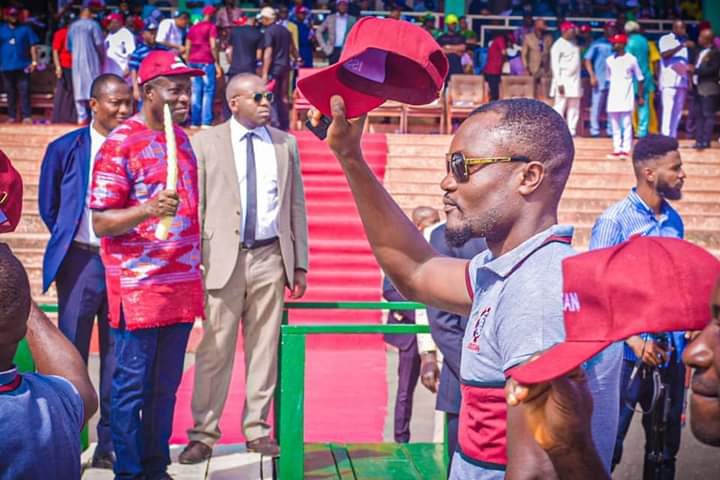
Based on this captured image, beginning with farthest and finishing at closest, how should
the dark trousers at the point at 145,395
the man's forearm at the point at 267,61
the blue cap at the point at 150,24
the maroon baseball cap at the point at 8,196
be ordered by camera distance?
the blue cap at the point at 150,24 < the man's forearm at the point at 267,61 < the dark trousers at the point at 145,395 < the maroon baseball cap at the point at 8,196

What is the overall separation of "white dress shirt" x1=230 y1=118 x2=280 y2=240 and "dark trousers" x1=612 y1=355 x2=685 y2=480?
2076 millimetres

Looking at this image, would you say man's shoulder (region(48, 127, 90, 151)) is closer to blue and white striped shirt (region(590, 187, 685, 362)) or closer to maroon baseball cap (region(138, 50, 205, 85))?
maroon baseball cap (region(138, 50, 205, 85))

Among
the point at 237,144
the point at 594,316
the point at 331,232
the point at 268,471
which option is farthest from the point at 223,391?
the point at 331,232

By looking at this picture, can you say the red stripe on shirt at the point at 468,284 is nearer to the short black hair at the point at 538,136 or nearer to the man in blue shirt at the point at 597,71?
the short black hair at the point at 538,136

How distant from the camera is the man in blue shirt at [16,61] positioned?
16.3m

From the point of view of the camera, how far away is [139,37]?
16078 millimetres

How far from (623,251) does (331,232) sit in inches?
407

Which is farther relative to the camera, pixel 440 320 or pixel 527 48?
pixel 527 48

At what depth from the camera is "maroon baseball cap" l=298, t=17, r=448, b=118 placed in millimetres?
2594

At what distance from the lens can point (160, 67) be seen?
497 centimetres

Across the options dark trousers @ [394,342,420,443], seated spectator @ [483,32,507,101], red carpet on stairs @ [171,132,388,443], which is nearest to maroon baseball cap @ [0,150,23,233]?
dark trousers @ [394,342,420,443]

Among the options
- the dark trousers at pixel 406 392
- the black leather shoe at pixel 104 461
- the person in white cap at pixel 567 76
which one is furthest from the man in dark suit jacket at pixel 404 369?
the person in white cap at pixel 567 76

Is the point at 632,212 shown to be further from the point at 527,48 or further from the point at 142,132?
the point at 527,48

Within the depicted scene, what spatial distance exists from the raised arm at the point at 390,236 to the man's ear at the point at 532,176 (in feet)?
1.47
